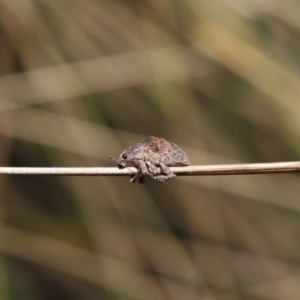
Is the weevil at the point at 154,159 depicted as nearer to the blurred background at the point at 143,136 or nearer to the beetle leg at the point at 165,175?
the beetle leg at the point at 165,175

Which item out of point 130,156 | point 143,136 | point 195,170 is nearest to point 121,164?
point 130,156

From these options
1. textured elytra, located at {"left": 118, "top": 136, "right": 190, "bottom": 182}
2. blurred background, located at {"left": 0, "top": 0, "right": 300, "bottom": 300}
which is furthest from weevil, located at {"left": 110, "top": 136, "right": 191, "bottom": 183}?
blurred background, located at {"left": 0, "top": 0, "right": 300, "bottom": 300}

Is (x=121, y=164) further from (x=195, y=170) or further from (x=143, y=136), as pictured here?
(x=143, y=136)

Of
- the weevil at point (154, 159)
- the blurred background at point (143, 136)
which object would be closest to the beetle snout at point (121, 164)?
the weevil at point (154, 159)

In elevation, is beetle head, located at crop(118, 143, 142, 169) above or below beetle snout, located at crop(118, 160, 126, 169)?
above

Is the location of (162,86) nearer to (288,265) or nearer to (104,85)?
(104,85)

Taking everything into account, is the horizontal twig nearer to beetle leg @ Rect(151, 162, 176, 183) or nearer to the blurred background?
beetle leg @ Rect(151, 162, 176, 183)
